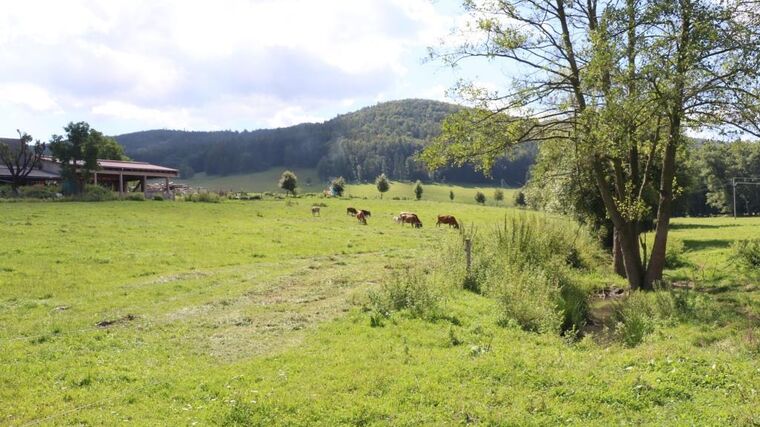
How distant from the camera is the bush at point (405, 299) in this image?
1206 centimetres

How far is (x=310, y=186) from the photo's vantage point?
6575 inches

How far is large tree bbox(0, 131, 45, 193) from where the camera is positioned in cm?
5975

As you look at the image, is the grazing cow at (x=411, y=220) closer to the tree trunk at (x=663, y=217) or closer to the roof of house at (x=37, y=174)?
the tree trunk at (x=663, y=217)

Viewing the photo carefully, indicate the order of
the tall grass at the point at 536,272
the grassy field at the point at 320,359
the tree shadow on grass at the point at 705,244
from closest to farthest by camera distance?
the grassy field at the point at 320,359 < the tall grass at the point at 536,272 < the tree shadow on grass at the point at 705,244

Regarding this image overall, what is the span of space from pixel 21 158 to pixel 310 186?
339ft

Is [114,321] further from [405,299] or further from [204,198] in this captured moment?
[204,198]

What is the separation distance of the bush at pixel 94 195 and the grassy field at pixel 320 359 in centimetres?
3323

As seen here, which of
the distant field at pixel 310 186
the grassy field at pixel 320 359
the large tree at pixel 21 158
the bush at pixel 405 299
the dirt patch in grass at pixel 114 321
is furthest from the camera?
the distant field at pixel 310 186

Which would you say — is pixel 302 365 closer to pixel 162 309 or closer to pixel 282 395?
pixel 282 395

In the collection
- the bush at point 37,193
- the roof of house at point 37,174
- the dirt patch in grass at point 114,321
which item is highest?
the roof of house at point 37,174

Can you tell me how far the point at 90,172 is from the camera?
199 ft

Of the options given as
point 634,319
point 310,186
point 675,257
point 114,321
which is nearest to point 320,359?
point 114,321

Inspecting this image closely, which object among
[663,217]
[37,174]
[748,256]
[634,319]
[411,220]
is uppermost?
[37,174]

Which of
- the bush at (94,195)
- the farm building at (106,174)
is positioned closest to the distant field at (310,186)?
the farm building at (106,174)
